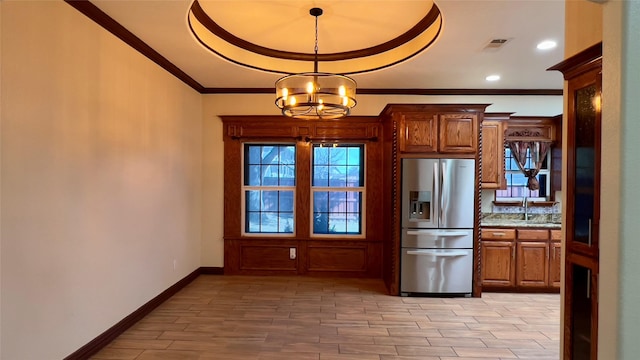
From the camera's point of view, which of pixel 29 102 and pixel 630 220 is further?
pixel 29 102

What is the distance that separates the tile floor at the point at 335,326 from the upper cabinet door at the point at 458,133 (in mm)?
1930

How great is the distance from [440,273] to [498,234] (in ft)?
3.31

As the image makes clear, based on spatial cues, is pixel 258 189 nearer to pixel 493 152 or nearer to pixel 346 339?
pixel 346 339

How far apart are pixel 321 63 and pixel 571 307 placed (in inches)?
146

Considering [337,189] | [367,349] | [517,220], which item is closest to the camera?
[367,349]

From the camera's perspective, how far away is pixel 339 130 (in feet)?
16.4

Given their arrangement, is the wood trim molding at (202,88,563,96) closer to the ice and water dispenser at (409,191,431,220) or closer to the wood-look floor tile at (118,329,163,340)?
the ice and water dispenser at (409,191,431,220)

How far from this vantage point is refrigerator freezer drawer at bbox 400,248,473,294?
417 cm

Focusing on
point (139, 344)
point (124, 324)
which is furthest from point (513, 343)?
point (124, 324)

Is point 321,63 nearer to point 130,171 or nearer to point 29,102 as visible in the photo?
point 130,171

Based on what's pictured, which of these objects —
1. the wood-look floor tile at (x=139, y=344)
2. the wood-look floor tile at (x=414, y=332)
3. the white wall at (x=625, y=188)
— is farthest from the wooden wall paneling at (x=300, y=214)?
the white wall at (x=625, y=188)

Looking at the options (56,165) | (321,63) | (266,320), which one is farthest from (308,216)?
(56,165)

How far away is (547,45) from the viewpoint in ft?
11.0

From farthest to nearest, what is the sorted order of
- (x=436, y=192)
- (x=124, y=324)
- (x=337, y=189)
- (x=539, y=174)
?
(x=337, y=189)
(x=539, y=174)
(x=436, y=192)
(x=124, y=324)
